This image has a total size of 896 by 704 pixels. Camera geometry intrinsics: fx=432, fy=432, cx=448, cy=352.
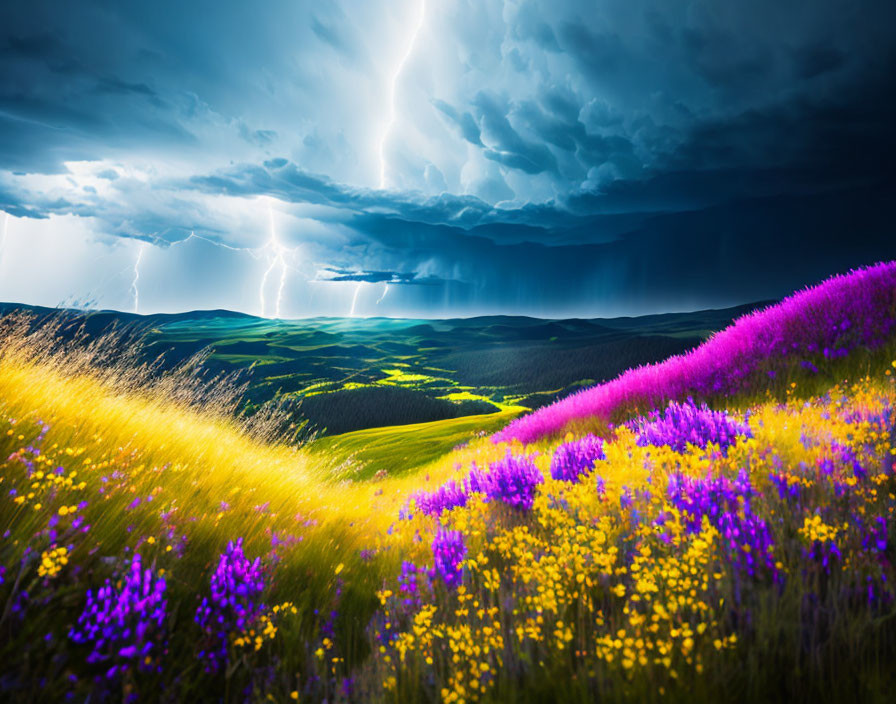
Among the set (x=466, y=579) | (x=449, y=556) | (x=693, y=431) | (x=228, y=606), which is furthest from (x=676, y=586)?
(x=693, y=431)

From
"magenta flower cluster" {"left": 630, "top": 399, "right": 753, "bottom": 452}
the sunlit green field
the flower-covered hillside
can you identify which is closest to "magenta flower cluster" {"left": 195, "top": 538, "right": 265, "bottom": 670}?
the sunlit green field

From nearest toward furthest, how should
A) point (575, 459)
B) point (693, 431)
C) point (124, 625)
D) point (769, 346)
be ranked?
1. point (124, 625)
2. point (693, 431)
3. point (575, 459)
4. point (769, 346)

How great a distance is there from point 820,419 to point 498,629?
14.2 ft

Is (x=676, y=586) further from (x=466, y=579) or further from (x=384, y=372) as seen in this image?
(x=384, y=372)

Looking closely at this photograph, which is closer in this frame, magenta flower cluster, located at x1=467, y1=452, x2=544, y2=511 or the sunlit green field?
the sunlit green field

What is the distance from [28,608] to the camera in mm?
2061

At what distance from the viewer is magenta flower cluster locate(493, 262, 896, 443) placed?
7.73m

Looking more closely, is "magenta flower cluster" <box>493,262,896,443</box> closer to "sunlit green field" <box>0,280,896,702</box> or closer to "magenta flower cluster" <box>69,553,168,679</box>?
"sunlit green field" <box>0,280,896,702</box>

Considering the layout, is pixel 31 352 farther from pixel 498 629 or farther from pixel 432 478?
pixel 498 629

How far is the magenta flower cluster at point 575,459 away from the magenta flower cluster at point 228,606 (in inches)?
124

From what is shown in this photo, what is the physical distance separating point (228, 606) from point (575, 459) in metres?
3.85

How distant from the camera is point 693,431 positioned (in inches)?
184

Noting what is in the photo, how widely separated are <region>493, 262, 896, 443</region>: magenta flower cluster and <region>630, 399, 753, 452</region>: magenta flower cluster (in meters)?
3.24

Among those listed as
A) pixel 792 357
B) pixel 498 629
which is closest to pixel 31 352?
pixel 498 629
